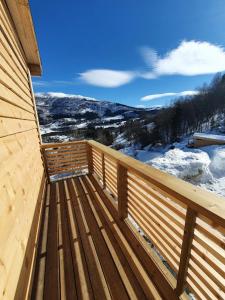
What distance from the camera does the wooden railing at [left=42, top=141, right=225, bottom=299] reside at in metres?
0.89

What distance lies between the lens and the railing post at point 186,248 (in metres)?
1.01

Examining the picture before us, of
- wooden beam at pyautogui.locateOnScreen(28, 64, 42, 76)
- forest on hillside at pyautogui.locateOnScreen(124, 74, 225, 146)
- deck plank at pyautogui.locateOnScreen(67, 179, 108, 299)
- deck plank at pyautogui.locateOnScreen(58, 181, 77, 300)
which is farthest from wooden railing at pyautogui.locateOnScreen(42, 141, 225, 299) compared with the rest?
forest on hillside at pyautogui.locateOnScreen(124, 74, 225, 146)

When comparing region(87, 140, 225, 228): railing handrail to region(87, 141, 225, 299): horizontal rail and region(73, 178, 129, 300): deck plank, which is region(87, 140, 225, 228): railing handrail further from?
region(73, 178, 129, 300): deck plank

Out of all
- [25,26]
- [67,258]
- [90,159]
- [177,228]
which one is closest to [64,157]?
[90,159]

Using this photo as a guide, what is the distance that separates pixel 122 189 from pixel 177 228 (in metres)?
0.92

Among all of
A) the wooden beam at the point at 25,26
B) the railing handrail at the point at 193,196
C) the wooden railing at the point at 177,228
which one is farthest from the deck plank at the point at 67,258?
the wooden beam at the point at 25,26

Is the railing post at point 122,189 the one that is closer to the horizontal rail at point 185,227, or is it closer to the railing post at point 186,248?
the horizontal rail at point 185,227

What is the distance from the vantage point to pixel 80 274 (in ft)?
4.71

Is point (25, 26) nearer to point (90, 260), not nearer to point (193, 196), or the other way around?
point (193, 196)

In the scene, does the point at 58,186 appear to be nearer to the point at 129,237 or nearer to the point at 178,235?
the point at 129,237

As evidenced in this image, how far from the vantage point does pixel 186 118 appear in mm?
27875

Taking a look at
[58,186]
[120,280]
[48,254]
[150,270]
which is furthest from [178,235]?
[58,186]

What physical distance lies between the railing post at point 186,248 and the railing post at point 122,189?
1.00 metres

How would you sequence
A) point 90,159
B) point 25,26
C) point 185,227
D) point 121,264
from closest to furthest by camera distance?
point 185,227 < point 121,264 < point 25,26 < point 90,159
